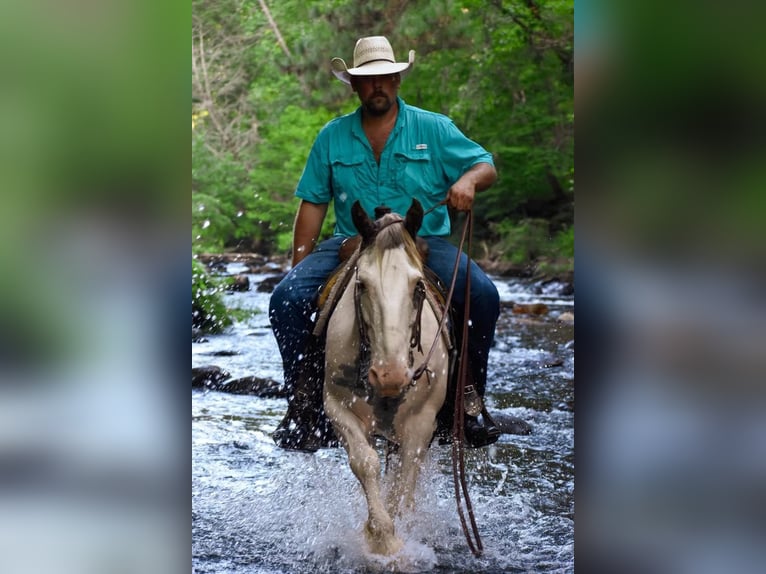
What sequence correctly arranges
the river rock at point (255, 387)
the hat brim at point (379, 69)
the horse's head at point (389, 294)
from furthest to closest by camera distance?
the river rock at point (255, 387)
the hat brim at point (379, 69)
the horse's head at point (389, 294)

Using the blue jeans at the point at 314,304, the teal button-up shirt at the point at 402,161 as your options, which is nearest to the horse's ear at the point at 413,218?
the blue jeans at the point at 314,304

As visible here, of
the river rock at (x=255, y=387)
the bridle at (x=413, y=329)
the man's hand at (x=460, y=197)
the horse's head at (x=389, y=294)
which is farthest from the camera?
the river rock at (x=255, y=387)

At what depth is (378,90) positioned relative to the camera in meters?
5.23

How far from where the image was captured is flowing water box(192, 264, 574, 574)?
529cm


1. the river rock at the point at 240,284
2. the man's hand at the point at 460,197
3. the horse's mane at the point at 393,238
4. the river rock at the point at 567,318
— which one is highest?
the man's hand at the point at 460,197

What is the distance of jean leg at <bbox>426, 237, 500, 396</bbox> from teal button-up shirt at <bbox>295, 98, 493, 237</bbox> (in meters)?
0.26

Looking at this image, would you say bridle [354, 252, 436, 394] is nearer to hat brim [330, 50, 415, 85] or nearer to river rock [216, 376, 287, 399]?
hat brim [330, 50, 415, 85]

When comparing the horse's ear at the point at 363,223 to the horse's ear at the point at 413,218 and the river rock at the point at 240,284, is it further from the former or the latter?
the river rock at the point at 240,284
